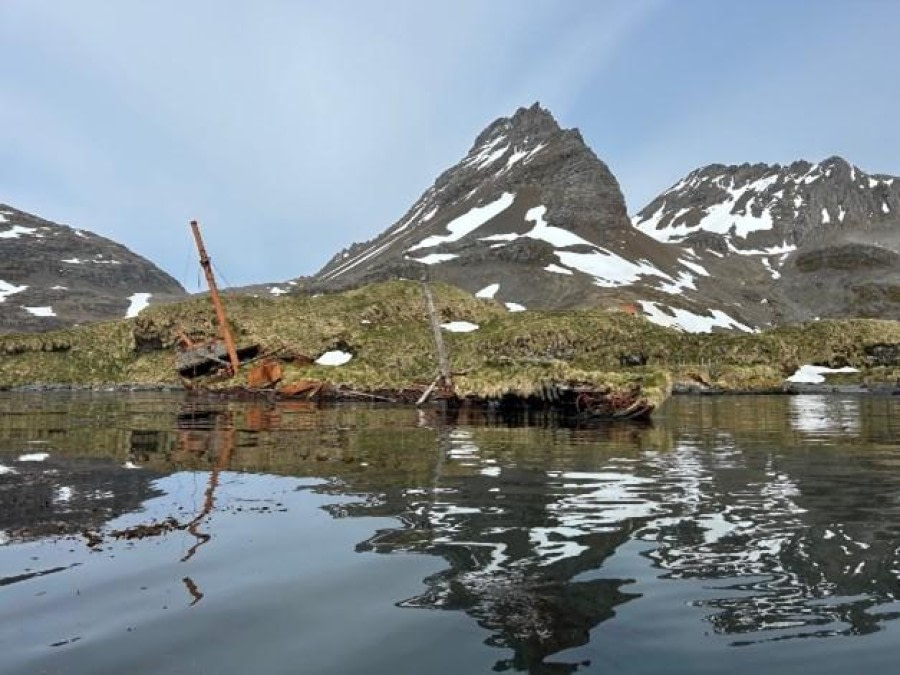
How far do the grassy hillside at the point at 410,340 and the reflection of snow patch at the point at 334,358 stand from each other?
106 centimetres

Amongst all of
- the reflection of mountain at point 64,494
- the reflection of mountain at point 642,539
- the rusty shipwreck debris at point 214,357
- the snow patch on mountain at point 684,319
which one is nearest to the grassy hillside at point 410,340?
the rusty shipwreck debris at point 214,357

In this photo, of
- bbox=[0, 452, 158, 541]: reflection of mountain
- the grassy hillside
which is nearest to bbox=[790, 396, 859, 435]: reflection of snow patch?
bbox=[0, 452, 158, 541]: reflection of mountain

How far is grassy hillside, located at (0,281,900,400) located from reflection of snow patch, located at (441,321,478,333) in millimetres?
1141

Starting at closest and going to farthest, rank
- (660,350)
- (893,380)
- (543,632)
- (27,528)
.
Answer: (543,632)
(27,528)
(893,380)
(660,350)

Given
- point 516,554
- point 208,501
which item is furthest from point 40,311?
point 516,554

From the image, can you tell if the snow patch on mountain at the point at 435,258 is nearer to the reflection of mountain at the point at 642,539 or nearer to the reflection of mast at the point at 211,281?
the reflection of mast at the point at 211,281

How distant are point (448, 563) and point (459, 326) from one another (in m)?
65.4

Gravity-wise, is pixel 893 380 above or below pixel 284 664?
above

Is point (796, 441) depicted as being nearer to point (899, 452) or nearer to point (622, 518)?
point (899, 452)

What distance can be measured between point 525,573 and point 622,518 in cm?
341

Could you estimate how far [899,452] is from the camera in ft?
64.3

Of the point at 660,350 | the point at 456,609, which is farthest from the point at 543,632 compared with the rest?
the point at 660,350

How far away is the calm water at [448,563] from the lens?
606 centimetres

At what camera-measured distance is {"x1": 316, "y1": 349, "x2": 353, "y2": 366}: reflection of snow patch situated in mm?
63272
